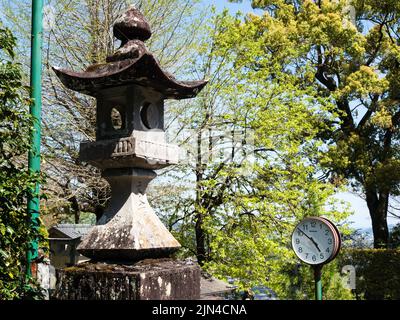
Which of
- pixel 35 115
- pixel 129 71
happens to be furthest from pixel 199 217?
pixel 129 71

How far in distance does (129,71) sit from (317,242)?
3.48 metres

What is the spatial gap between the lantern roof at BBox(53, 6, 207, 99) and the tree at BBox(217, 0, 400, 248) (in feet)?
32.8

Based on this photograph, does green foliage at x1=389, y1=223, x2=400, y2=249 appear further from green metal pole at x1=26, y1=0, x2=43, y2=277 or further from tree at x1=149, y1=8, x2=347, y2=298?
green metal pole at x1=26, y1=0, x2=43, y2=277

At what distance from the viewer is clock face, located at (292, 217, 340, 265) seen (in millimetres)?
5734

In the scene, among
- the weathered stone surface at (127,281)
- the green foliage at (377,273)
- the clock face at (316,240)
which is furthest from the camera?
the green foliage at (377,273)

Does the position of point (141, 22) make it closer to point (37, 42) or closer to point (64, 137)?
point (37, 42)

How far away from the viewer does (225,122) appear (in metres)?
9.73

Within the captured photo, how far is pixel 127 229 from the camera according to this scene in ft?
13.2

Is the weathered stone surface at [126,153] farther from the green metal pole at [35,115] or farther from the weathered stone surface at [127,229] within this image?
the green metal pole at [35,115]

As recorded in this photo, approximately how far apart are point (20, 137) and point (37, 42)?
122 centimetres

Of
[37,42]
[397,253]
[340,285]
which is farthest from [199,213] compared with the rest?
[397,253]

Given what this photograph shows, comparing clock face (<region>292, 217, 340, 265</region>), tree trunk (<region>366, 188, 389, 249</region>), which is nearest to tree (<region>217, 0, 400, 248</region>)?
tree trunk (<region>366, 188, 389, 249</region>)

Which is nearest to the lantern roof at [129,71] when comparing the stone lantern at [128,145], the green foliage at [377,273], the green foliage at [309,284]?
the stone lantern at [128,145]

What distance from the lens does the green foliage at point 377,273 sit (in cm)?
1464
